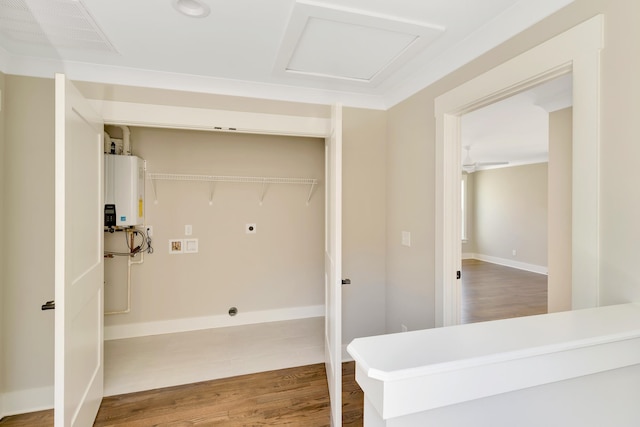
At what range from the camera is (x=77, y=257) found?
1621 millimetres

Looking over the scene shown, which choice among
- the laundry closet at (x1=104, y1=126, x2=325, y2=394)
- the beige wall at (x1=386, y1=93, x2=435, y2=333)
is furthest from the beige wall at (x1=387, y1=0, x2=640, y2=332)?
the laundry closet at (x1=104, y1=126, x2=325, y2=394)

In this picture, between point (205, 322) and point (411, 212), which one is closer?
point (411, 212)

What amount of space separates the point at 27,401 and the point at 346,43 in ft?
10.4

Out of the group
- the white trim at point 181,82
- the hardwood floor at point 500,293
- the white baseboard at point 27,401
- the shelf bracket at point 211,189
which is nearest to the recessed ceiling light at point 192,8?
the white trim at point 181,82

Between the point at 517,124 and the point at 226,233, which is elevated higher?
the point at 517,124

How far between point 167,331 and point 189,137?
6.85 feet

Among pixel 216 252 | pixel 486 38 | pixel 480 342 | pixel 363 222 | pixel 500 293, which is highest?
pixel 486 38

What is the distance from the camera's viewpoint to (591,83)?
47.4 inches

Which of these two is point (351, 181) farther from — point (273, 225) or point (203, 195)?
point (203, 195)

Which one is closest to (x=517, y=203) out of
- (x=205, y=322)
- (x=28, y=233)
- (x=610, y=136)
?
(x=610, y=136)

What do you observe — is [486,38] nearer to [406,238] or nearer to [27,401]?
[406,238]

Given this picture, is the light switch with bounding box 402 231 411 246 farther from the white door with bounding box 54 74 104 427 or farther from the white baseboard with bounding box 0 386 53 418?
the white baseboard with bounding box 0 386 53 418

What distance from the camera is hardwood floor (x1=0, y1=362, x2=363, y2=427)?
1943 mm

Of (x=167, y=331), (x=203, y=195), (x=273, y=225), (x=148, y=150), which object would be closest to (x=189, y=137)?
(x=148, y=150)
